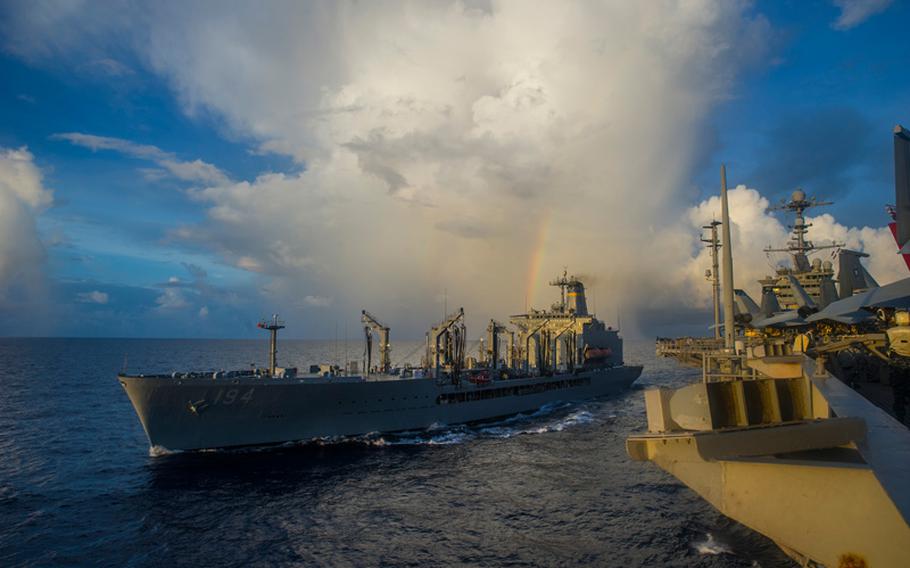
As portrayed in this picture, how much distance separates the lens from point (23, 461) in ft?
92.1

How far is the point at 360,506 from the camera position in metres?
20.8

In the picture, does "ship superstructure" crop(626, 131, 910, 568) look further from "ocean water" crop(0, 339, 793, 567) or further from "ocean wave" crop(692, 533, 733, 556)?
"ocean water" crop(0, 339, 793, 567)

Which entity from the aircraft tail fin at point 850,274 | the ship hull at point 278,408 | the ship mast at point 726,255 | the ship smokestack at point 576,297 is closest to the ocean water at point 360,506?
the ship hull at point 278,408

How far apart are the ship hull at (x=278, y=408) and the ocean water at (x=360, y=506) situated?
41.5 inches

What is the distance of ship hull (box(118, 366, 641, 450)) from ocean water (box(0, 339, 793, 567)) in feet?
3.46

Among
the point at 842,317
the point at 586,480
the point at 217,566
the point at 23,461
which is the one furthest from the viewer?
the point at 23,461

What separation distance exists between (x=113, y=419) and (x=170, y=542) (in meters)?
32.4

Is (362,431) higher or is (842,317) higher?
(842,317)

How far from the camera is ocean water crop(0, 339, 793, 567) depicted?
16078 millimetres

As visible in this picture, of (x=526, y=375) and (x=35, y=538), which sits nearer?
(x=35, y=538)

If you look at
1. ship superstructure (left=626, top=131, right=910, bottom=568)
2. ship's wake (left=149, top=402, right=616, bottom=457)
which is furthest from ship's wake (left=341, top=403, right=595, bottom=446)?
ship superstructure (left=626, top=131, right=910, bottom=568)

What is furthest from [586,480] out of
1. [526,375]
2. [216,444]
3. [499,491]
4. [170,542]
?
[526,375]

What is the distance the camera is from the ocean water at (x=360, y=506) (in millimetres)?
16078

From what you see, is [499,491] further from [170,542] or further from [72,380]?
[72,380]
